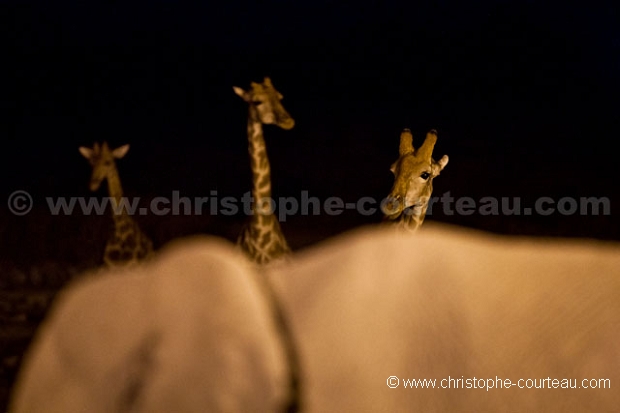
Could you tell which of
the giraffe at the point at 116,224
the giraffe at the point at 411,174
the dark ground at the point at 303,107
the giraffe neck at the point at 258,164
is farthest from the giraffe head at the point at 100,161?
the giraffe at the point at 411,174

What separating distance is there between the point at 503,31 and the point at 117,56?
7.37 ft

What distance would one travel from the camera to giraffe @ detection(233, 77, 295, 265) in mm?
1896

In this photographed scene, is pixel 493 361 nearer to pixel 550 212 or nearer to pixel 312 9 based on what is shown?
pixel 550 212

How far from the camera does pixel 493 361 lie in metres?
0.55

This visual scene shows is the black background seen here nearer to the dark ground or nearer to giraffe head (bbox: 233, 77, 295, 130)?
the dark ground

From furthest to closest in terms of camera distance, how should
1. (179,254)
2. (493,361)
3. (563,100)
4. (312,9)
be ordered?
1. (312,9)
2. (563,100)
3. (179,254)
4. (493,361)

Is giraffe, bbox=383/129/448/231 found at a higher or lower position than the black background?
lower

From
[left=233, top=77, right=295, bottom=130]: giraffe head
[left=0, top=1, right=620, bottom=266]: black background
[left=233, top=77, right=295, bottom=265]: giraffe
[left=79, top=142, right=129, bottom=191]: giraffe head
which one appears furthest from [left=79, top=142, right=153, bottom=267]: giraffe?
[left=0, top=1, right=620, bottom=266]: black background

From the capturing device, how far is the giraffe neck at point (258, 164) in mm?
1985

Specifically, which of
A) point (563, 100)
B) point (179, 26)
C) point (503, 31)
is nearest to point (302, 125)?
point (179, 26)

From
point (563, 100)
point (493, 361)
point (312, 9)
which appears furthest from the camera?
point (312, 9)

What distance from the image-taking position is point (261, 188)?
2.01 meters

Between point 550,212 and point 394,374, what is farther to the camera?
point 550,212

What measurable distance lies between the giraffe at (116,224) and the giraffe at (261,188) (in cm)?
45
